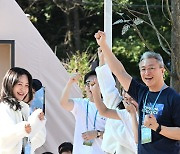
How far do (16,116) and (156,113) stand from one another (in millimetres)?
1181

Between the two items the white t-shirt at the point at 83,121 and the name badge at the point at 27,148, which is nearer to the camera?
the name badge at the point at 27,148

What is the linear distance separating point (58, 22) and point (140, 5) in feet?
11.9

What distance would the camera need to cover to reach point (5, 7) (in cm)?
695

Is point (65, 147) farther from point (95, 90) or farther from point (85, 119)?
point (95, 90)

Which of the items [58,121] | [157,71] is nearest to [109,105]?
[157,71]

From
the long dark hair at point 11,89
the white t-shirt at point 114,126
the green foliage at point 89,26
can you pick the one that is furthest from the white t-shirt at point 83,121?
the green foliage at point 89,26

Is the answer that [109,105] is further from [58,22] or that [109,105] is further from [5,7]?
[58,22]

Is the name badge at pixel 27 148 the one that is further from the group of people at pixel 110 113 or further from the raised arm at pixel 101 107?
the raised arm at pixel 101 107

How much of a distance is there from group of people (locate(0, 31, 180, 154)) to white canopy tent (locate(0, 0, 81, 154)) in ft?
3.11

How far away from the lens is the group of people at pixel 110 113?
4.25 m

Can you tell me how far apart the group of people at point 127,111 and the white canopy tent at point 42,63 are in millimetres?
1307

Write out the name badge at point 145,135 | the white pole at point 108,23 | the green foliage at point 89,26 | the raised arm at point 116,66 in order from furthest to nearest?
the green foliage at point 89,26 < the white pole at point 108,23 < the raised arm at point 116,66 < the name badge at point 145,135

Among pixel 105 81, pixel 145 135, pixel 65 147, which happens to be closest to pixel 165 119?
A: pixel 145 135

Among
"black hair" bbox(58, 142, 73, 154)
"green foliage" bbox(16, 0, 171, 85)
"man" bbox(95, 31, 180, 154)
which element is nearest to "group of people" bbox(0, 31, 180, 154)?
"man" bbox(95, 31, 180, 154)
